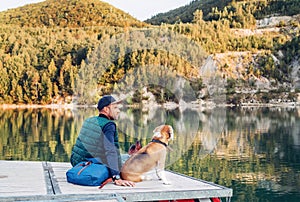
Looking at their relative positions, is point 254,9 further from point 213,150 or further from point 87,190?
point 87,190

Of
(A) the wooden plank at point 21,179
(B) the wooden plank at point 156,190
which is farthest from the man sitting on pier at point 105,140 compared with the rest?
(A) the wooden plank at point 21,179

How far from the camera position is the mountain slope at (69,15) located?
393ft

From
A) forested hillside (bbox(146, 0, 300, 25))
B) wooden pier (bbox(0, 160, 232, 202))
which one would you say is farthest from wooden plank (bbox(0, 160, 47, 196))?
forested hillside (bbox(146, 0, 300, 25))

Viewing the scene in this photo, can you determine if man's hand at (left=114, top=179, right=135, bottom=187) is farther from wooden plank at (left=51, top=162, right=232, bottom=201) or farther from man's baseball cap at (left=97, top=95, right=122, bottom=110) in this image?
man's baseball cap at (left=97, top=95, right=122, bottom=110)

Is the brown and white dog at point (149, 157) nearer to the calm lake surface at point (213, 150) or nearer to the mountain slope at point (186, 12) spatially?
the calm lake surface at point (213, 150)

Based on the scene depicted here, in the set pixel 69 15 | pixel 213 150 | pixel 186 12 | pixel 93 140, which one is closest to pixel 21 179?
pixel 93 140

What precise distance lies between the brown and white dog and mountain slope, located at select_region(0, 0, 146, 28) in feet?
373

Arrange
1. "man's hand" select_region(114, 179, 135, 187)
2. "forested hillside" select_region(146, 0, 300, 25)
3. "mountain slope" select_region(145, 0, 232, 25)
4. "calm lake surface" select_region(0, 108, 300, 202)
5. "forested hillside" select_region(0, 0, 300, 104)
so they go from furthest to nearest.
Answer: "mountain slope" select_region(145, 0, 232, 25) < "forested hillside" select_region(146, 0, 300, 25) < "forested hillside" select_region(0, 0, 300, 104) < "calm lake surface" select_region(0, 108, 300, 202) < "man's hand" select_region(114, 179, 135, 187)

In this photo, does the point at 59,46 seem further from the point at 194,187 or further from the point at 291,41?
the point at 194,187

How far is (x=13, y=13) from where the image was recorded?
12950cm

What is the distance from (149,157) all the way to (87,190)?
31.5 inches

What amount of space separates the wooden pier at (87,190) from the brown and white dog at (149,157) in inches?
6.3

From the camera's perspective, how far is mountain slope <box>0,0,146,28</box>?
4717 inches

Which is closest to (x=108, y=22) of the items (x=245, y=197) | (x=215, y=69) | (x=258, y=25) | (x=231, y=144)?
(x=258, y=25)
